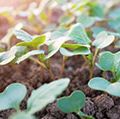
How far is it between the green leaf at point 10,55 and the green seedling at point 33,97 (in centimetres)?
11

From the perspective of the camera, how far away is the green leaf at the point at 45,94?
76 centimetres

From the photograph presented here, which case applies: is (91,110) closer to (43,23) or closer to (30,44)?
(30,44)

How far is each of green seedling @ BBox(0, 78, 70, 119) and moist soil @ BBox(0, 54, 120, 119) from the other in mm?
121

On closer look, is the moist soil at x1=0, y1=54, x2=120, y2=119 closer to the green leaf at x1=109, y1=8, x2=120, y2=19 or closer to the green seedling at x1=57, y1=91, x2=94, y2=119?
the green seedling at x1=57, y1=91, x2=94, y2=119

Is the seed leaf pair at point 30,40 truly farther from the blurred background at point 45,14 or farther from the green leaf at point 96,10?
the green leaf at point 96,10

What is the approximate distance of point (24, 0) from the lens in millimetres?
1740

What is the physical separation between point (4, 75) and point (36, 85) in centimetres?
14

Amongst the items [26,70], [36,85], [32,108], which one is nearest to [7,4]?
[26,70]

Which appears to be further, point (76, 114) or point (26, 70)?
point (26, 70)

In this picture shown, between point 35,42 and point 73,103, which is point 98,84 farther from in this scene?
point 35,42

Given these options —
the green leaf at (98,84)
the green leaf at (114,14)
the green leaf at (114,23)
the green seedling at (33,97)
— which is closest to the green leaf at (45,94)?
the green seedling at (33,97)

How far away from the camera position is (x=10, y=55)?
0.97 metres

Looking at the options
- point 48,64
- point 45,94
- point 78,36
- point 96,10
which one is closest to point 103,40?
point 78,36

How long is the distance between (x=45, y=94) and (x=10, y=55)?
23 cm
